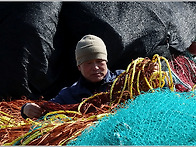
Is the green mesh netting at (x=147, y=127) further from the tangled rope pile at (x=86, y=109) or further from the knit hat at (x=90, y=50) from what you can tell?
the knit hat at (x=90, y=50)

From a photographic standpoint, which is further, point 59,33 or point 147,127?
point 59,33

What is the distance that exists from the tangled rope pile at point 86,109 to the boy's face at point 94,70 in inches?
4.1

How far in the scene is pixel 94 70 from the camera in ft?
7.00

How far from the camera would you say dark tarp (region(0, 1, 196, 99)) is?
8.63 ft

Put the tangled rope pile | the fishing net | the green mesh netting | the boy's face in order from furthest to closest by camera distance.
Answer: the fishing net → the boy's face → the tangled rope pile → the green mesh netting

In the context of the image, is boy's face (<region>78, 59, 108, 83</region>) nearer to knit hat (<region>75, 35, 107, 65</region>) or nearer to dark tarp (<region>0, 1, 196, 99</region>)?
knit hat (<region>75, 35, 107, 65</region>)

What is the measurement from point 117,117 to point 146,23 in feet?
4.65

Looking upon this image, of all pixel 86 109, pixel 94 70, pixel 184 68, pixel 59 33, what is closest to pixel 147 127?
Result: pixel 86 109

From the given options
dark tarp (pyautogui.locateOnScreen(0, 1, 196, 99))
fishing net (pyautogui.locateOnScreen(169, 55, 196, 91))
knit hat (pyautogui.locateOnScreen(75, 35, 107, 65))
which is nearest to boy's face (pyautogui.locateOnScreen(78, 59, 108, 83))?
knit hat (pyautogui.locateOnScreen(75, 35, 107, 65))

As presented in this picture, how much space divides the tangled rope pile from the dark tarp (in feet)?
1.80

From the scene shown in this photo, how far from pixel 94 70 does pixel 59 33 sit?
2.50 ft

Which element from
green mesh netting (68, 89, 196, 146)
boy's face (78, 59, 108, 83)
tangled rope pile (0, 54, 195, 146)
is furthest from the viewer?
boy's face (78, 59, 108, 83)

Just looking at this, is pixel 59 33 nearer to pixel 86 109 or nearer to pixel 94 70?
pixel 94 70

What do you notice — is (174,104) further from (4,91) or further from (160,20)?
(4,91)
